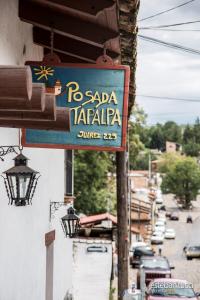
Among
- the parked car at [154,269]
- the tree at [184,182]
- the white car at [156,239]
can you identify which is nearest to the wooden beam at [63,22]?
the parked car at [154,269]

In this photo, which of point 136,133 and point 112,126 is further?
point 136,133

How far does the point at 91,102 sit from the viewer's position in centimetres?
721

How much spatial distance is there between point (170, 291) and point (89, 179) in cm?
2172

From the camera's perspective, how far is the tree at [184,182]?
111000 mm

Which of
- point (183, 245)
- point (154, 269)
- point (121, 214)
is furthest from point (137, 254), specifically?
point (121, 214)

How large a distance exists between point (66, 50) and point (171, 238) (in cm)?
5749

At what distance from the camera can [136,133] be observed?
4941cm

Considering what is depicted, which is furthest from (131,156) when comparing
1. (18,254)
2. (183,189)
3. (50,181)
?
(183,189)

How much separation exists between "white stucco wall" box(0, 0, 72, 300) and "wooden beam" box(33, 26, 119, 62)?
0.16 meters

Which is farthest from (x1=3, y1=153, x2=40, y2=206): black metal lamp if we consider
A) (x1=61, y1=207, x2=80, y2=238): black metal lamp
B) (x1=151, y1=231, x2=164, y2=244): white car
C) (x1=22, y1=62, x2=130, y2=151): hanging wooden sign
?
(x1=151, y1=231, x2=164, y2=244): white car

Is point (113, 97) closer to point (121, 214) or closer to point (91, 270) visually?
point (121, 214)

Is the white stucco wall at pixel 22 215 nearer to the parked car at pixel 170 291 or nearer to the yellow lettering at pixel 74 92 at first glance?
the yellow lettering at pixel 74 92

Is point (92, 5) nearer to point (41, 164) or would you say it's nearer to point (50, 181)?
point (41, 164)

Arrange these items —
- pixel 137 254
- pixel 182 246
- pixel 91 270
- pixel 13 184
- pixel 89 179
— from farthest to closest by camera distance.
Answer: pixel 182 246
pixel 89 179
pixel 137 254
pixel 91 270
pixel 13 184
